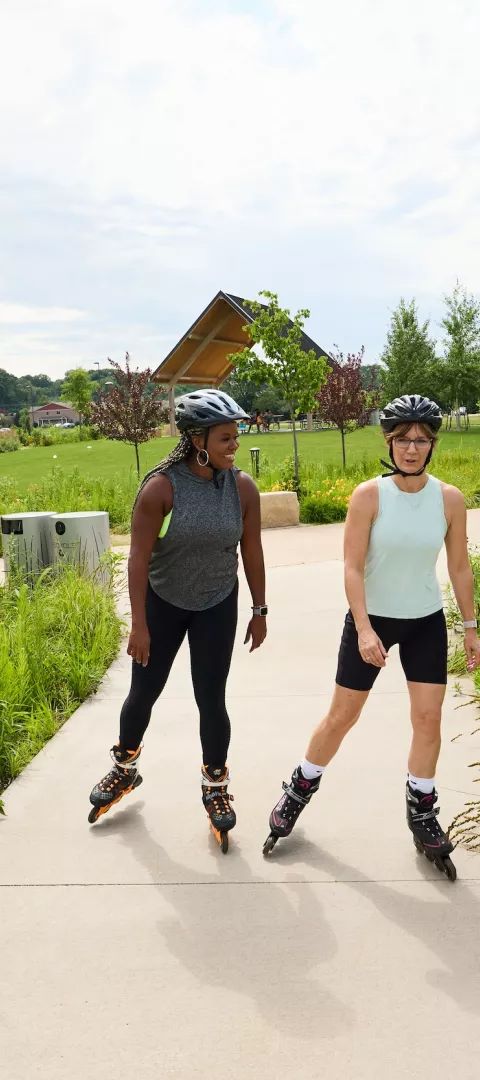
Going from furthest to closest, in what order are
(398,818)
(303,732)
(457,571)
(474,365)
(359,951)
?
(474,365)
(303,732)
(398,818)
(457,571)
(359,951)

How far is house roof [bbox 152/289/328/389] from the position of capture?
32656 millimetres

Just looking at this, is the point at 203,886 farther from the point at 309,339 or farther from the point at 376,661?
the point at 309,339

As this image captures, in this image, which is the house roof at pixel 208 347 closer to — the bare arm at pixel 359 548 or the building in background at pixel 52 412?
the bare arm at pixel 359 548

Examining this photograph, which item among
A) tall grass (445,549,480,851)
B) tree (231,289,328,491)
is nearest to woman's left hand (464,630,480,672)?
tall grass (445,549,480,851)

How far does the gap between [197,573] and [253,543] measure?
28 cm

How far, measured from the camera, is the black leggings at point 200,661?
11.0 feet

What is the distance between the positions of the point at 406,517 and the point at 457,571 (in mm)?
328

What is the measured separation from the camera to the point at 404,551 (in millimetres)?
3043

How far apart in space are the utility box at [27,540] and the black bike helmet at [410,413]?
16.2 ft

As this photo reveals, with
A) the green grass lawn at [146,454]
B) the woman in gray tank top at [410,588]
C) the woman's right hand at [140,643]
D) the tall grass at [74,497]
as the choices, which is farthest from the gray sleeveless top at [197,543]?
the green grass lawn at [146,454]

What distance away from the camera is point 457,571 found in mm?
3201

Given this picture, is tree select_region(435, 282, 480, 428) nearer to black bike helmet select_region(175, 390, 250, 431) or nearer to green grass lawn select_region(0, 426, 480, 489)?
green grass lawn select_region(0, 426, 480, 489)

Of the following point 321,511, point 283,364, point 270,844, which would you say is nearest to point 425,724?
point 270,844

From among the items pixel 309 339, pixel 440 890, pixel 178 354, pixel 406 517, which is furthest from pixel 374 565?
pixel 309 339
